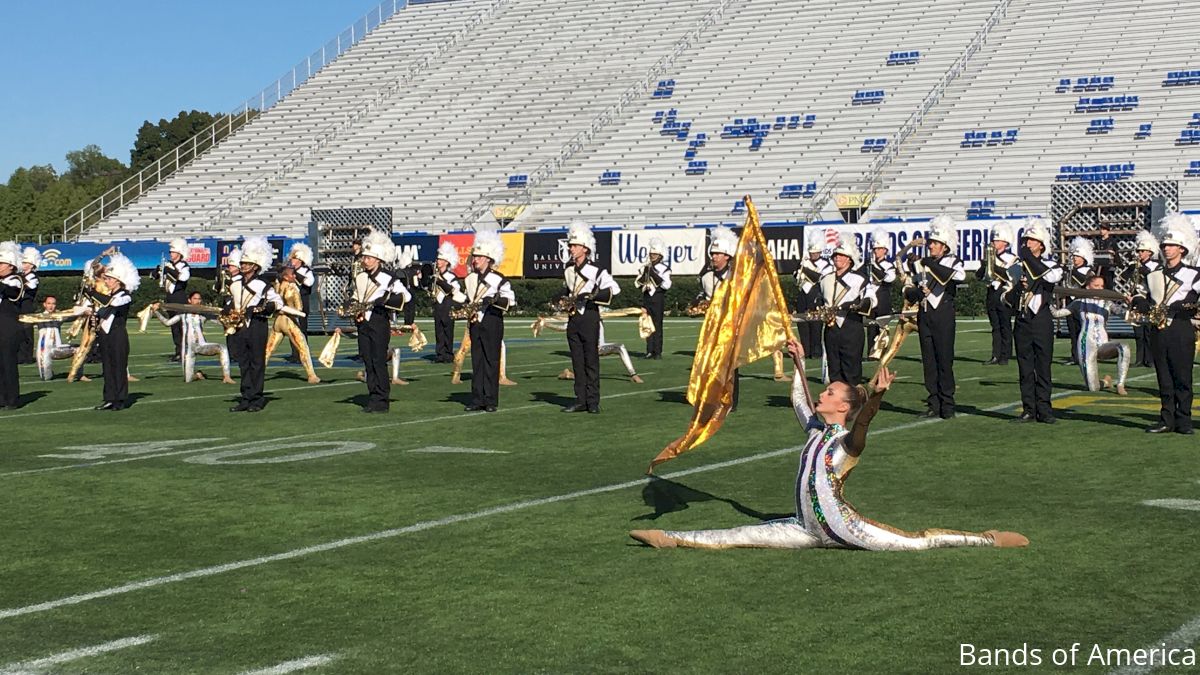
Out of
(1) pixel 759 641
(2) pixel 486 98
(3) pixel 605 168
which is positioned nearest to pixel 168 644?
(1) pixel 759 641

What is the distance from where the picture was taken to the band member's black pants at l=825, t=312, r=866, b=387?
52.5 ft

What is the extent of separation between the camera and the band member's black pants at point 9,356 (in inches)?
669

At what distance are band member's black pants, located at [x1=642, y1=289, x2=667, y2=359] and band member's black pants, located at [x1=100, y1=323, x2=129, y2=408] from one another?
31.0 ft

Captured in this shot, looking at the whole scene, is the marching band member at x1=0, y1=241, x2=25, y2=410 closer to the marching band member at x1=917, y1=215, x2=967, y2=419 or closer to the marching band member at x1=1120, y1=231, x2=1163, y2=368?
the marching band member at x1=917, y1=215, x2=967, y2=419

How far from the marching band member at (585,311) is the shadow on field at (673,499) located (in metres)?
4.95

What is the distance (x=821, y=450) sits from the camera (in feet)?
26.1

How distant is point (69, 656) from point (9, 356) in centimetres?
1158

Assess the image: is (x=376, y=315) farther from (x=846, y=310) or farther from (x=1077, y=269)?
(x=1077, y=269)

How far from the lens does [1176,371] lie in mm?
13422

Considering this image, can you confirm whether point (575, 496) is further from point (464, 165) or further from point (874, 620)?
point (464, 165)

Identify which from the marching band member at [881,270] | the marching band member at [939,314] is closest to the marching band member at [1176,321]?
the marching band member at [939,314]

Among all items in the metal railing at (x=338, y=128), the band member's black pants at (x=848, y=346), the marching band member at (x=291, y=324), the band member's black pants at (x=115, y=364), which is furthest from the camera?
the metal railing at (x=338, y=128)

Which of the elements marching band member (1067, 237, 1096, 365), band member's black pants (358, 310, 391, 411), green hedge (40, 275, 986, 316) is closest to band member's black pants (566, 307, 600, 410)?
band member's black pants (358, 310, 391, 411)

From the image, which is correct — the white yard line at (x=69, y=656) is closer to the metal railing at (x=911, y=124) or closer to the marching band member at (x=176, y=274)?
the marching band member at (x=176, y=274)
